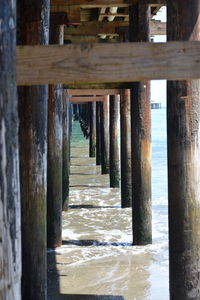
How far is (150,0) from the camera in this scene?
624cm

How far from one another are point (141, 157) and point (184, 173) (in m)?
2.63

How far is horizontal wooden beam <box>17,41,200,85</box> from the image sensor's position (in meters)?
2.39

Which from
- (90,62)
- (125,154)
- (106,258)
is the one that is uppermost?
(90,62)

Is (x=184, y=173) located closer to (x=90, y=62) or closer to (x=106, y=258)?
(x=90, y=62)

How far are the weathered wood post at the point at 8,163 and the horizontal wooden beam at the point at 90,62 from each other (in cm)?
71

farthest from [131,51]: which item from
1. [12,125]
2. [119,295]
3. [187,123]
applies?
[119,295]

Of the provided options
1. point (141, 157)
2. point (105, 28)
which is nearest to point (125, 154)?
point (105, 28)

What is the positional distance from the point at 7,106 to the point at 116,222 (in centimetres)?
613

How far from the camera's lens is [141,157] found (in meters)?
6.07

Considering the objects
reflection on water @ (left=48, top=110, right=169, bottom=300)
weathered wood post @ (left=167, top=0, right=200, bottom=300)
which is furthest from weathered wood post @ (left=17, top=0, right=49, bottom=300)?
reflection on water @ (left=48, top=110, right=169, bottom=300)

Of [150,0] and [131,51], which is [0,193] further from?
[150,0]

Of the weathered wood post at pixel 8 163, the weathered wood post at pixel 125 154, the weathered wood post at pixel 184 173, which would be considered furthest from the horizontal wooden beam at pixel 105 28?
the weathered wood post at pixel 8 163

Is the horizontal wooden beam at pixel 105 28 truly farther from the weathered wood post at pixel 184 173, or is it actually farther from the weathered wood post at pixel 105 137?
the weathered wood post at pixel 105 137

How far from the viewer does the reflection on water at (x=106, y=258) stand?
476 centimetres
